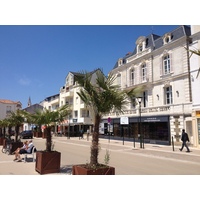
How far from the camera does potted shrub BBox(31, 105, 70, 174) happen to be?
7.45 m

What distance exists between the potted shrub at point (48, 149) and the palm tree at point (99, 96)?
2.47 metres

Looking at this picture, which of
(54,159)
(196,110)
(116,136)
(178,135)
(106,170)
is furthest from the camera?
(116,136)

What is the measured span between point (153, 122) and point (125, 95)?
60.5ft

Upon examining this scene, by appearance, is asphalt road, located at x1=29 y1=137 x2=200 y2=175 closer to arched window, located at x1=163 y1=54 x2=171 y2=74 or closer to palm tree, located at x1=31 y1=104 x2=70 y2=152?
palm tree, located at x1=31 y1=104 x2=70 y2=152

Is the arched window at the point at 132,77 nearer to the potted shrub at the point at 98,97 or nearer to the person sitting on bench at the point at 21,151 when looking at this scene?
the person sitting on bench at the point at 21,151

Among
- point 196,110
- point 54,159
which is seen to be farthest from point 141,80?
point 54,159

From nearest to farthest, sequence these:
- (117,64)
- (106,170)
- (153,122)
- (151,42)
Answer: (106,170)
(153,122)
(151,42)
(117,64)

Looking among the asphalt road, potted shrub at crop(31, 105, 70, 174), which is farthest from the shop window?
potted shrub at crop(31, 105, 70, 174)

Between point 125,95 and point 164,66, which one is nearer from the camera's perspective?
point 125,95

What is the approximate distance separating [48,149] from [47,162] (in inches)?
26.9

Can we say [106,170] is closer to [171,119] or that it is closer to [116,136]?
[171,119]

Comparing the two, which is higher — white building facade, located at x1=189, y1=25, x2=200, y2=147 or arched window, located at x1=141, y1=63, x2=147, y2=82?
arched window, located at x1=141, y1=63, x2=147, y2=82

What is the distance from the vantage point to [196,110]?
18.5m

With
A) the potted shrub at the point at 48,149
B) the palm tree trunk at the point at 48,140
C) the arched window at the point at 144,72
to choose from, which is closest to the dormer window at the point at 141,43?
the arched window at the point at 144,72
